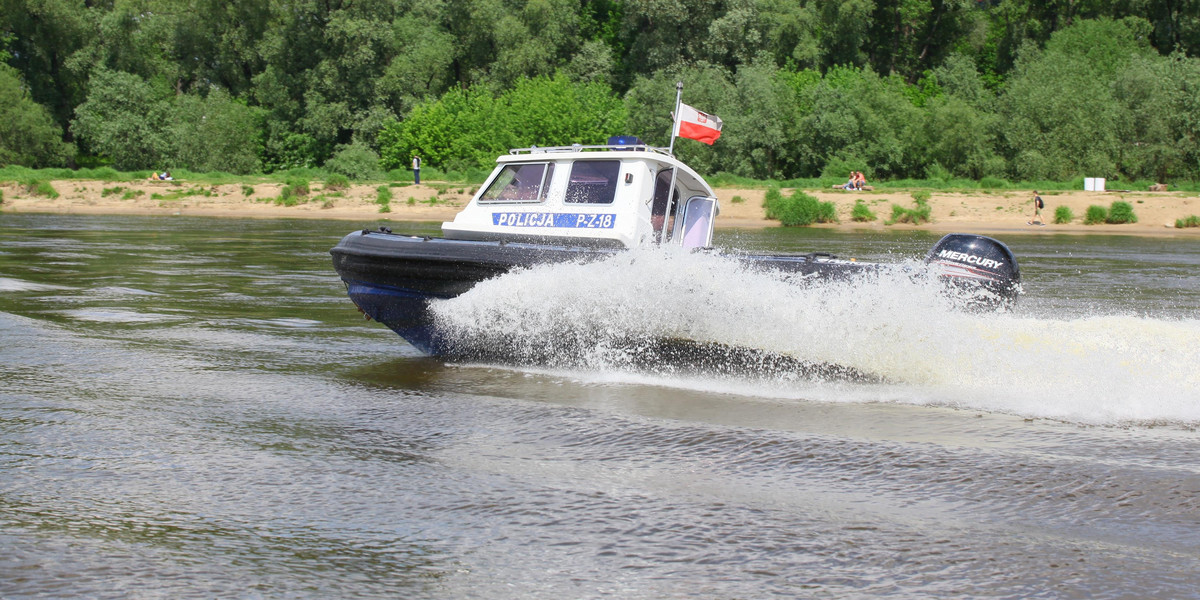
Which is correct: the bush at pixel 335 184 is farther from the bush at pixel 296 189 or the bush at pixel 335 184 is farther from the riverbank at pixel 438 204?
Answer: the bush at pixel 296 189

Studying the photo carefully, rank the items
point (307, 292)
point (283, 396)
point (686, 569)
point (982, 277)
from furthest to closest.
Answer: point (307, 292) → point (982, 277) → point (283, 396) → point (686, 569)

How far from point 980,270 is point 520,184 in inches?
172

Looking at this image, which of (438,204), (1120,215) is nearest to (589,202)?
(1120,215)

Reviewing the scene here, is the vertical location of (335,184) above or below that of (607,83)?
below

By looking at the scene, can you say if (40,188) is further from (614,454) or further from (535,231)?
(614,454)

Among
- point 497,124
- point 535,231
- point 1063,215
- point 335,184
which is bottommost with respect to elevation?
point 535,231

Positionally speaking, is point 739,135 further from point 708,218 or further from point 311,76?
point 708,218

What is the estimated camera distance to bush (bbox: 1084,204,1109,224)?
33812mm

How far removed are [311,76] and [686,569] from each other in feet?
185

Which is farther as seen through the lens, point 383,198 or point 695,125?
point 383,198

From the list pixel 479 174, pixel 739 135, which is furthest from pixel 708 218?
pixel 739 135

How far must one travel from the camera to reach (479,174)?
4462cm

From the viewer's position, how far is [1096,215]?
3391 centimetres

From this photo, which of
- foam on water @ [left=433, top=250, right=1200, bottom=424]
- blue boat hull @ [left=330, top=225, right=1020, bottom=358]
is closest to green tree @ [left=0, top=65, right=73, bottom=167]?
blue boat hull @ [left=330, top=225, right=1020, bottom=358]
